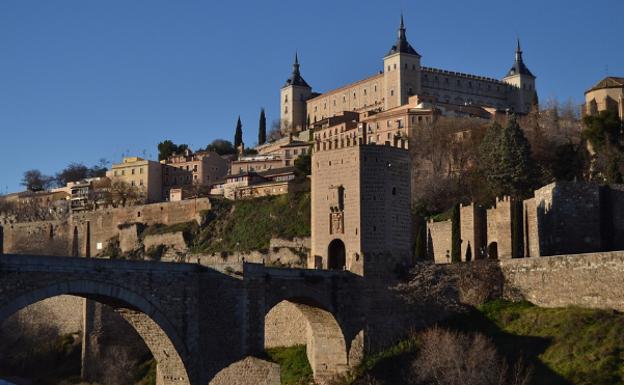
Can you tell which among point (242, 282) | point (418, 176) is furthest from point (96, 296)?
point (418, 176)

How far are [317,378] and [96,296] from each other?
11.4m

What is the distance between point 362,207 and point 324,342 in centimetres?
561

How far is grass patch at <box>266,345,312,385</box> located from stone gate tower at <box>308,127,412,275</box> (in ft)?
12.0

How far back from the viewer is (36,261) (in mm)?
28219

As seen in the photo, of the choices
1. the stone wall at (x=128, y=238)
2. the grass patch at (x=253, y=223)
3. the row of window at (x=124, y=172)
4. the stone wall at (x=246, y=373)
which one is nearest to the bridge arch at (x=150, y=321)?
the stone wall at (x=246, y=373)

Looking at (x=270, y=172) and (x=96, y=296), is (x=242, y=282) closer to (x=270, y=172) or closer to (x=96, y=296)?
(x=96, y=296)

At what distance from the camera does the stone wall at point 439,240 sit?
159 feet

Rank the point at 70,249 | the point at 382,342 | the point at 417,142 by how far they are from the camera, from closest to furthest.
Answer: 1. the point at 382,342
2. the point at 417,142
3. the point at 70,249

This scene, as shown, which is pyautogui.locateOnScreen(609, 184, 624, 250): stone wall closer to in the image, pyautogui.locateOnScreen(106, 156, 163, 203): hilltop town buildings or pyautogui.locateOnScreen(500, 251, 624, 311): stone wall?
pyautogui.locateOnScreen(500, 251, 624, 311): stone wall

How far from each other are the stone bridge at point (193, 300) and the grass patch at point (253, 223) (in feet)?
73.6

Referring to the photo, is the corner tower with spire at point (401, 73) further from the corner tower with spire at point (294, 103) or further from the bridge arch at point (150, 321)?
the bridge arch at point (150, 321)

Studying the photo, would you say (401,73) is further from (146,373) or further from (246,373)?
(246,373)

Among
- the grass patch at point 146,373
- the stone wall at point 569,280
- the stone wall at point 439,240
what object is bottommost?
the grass patch at point 146,373

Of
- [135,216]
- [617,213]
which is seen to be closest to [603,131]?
[617,213]
